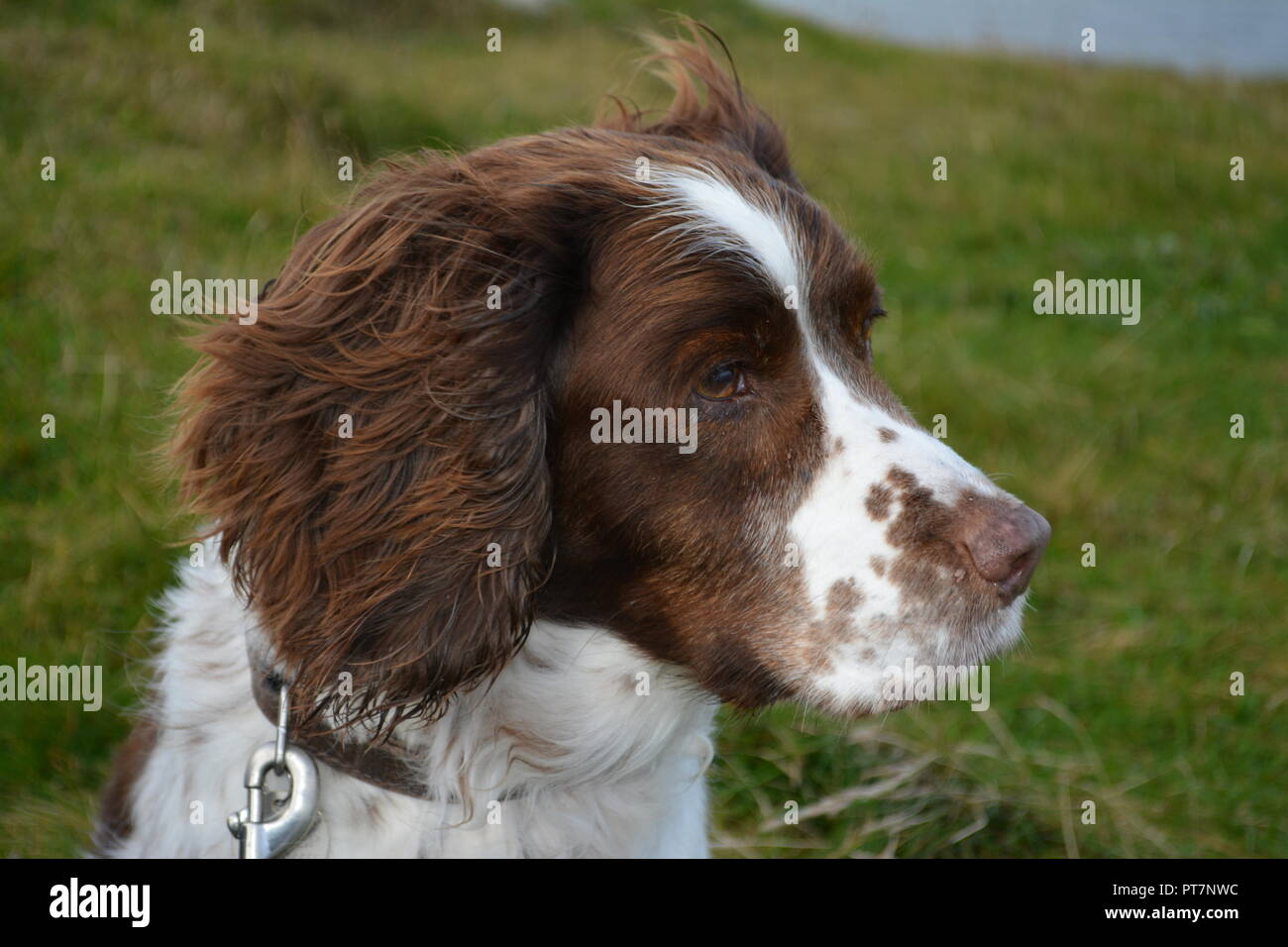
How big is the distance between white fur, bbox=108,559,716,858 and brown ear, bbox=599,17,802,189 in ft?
4.29

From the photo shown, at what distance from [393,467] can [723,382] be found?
64cm

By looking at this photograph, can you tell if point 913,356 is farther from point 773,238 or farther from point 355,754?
point 355,754

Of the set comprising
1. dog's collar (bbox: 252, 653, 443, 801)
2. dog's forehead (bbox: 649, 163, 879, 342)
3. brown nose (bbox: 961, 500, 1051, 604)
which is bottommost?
dog's collar (bbox: 252, 653, 443, 801)

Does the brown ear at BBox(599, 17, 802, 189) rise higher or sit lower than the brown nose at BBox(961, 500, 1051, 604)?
higher

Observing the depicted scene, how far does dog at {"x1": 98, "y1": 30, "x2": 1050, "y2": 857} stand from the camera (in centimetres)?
238

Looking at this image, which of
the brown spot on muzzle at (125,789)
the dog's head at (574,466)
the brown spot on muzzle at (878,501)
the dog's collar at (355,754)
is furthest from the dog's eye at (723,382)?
the brown spot on muzzle at (125,789)

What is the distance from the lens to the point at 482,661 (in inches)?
94.5

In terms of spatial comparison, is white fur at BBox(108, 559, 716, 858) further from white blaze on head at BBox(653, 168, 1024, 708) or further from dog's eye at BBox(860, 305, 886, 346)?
dog's eye at BBox(860, 305, 886, 346)

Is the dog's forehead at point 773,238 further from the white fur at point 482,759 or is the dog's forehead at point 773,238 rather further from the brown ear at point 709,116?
the white fur at point 482,759

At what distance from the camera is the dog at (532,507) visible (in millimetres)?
2381

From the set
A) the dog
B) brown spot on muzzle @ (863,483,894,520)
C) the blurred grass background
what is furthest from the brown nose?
the blurred grass background
